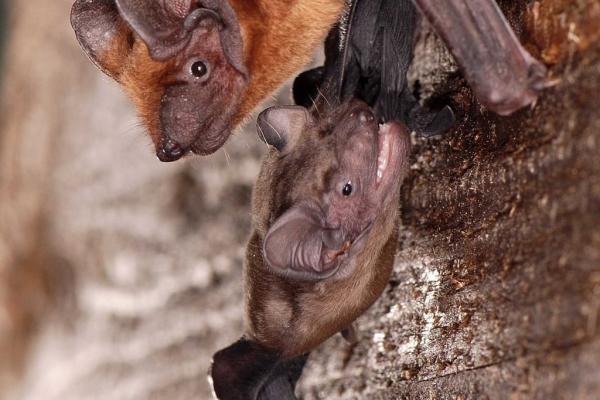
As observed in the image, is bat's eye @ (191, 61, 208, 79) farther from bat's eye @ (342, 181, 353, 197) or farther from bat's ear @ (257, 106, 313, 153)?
bat's eye @ (342, 181, 353, 197)

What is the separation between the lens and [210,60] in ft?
6.36

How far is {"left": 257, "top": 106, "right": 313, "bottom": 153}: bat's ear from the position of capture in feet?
6.24

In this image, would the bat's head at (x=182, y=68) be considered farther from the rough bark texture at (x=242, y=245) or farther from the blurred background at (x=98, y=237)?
the rough bark texture at (x=242, y=245)

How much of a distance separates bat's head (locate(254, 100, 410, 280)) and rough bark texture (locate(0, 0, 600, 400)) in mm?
78

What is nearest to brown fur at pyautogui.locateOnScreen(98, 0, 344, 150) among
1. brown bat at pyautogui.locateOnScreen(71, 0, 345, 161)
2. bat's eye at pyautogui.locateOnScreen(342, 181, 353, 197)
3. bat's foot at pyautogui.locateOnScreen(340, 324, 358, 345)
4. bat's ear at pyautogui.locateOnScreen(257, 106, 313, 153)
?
brown bat at pyautogui.locateOnScreen(71, 0, 345, 161)

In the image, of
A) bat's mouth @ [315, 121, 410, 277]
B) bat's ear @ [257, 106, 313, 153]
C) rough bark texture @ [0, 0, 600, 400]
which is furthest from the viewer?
bat's ear @ [257, 106, 313, 153]

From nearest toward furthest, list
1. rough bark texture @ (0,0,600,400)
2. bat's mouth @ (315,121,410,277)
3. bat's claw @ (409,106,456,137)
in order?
rough bark texture @ (0,0,600,400) < bat's claw @ (409,106,456,137) < bat's mouth @ (315,121,410,277)

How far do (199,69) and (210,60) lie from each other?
0.12 feet

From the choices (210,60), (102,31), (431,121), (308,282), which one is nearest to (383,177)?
(431,121)

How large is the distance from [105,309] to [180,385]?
3.07 feet

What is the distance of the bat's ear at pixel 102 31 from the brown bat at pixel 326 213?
0.48 m

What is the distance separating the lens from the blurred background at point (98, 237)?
2.86 m

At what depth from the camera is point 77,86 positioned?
176 inches

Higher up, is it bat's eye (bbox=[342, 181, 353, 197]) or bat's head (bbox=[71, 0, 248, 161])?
bat's head (bbox=[71, 0, 248, 161])
